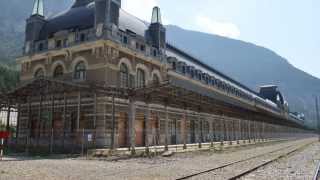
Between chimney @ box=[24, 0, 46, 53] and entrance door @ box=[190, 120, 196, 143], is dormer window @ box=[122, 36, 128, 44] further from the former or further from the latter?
entrance door @ box=[190, 120, 196, 143]

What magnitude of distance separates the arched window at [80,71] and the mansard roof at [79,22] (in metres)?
4.00

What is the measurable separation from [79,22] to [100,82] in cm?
1149

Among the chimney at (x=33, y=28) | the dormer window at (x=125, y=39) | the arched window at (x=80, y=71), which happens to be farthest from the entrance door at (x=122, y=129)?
the chimney at (x=33, y=28)

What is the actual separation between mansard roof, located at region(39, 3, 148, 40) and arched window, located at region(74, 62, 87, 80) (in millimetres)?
4004

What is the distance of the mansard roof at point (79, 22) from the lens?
1400 inches

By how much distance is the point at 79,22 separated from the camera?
3588cm

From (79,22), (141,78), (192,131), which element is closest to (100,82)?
(141,78)

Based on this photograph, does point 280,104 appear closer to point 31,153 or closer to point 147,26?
point 147,26

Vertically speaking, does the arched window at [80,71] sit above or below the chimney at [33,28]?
below

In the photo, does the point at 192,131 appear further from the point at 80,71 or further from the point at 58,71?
the point at 58,71

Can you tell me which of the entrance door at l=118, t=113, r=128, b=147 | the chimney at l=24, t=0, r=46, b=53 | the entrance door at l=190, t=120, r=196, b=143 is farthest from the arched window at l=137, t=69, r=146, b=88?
the entrance door at l=190, t=120, r=196, b=143

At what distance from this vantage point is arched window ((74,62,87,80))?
33.5 m

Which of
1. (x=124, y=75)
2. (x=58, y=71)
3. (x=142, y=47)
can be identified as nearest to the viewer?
(x=124, y=75)

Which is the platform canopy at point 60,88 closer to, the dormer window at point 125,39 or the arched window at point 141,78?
the dormer window at point 125,39
